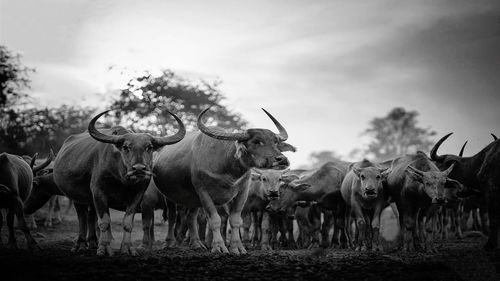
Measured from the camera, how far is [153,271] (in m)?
6.62

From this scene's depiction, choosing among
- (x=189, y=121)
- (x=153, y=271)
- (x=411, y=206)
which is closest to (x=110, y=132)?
(x=153, y=271)

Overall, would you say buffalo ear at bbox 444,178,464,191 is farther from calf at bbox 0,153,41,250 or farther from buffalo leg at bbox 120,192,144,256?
calf at bbox 0,153,41,250

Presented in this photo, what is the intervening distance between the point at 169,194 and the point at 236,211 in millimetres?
1735

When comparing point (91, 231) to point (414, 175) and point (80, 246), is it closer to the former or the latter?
point (80, 246)

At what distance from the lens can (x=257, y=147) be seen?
979cm

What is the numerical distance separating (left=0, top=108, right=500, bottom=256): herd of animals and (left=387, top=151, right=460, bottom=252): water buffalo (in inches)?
1.0

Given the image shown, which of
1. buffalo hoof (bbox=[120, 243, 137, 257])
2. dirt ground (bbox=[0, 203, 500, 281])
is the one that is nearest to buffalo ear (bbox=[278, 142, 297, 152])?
dirt ground (bbox=[0, 203, 500, 281])

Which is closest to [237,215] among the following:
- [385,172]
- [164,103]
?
[385,172]

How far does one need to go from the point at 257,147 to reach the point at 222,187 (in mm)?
1118

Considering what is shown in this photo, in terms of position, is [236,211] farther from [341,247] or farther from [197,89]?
[197,89]

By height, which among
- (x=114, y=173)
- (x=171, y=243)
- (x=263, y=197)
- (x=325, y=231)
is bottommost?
(x=171, y=243)

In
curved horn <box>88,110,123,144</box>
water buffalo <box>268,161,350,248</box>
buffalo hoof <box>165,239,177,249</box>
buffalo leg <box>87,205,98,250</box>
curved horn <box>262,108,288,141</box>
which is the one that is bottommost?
buffalo hoof <box>165,239,177,249</box>

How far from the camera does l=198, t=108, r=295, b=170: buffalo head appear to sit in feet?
31.5

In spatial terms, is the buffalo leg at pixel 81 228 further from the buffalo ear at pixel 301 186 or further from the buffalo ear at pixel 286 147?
the buffalo ear at pixel 301 186
